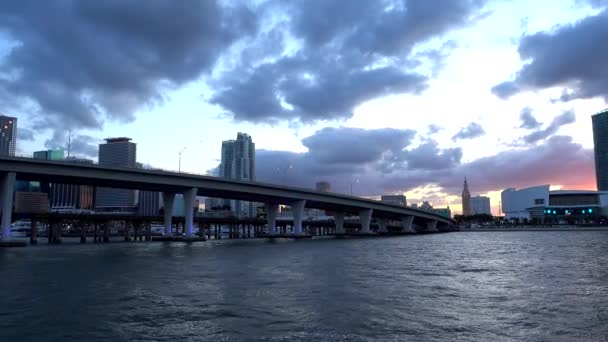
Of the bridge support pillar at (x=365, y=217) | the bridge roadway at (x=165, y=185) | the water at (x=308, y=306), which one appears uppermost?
the bridge roadway at (x=165, y=185)

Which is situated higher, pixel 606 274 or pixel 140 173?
pixel 140 173

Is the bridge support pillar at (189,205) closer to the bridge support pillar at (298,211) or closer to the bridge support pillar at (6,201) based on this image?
the bridge support pillar at (6,201)

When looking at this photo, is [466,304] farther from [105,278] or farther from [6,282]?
[6,282]

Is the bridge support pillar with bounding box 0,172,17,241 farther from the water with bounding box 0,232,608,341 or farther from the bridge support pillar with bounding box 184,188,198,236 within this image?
the water with bounding box 0,232,608,341

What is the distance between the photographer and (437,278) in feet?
119

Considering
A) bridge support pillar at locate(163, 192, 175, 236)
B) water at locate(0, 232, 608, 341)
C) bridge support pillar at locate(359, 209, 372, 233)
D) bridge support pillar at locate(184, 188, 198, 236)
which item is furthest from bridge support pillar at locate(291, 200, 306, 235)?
water at locate(0, 232, 608, 341)

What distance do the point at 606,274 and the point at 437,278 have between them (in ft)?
44.5

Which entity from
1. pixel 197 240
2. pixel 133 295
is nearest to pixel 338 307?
pixel 133 295

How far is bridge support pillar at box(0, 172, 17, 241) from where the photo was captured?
296ft

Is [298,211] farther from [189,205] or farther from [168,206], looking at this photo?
[168,206]

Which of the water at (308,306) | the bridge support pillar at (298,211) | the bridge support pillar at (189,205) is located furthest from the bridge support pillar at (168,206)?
the water at (308,306)

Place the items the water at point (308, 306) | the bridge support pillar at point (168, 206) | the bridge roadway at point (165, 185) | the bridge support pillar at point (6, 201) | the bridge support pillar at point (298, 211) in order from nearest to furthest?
the water at point (308, 306)
the bridge support pillar at point (6, 201)
the bridge roadway at point (165, 185)
the bridge support pillar at point (168, 206)
the bridge support pillar at point (298, 211)

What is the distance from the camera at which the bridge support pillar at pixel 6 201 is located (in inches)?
3553

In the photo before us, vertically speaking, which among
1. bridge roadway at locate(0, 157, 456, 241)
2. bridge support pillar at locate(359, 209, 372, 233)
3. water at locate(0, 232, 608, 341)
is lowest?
water at locate(0, 232, 608, 341)
